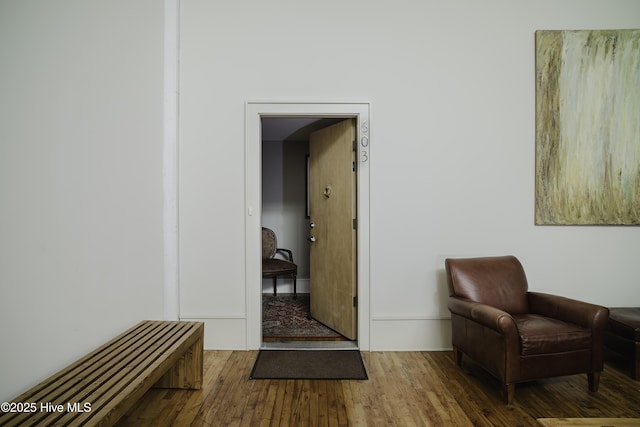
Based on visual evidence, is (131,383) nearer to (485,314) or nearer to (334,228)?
(485,314)

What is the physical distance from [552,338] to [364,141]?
198 cm

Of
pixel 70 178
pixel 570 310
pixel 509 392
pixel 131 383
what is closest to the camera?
pixel 131 383

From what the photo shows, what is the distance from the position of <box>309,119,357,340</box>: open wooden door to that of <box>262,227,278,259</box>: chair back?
1385 mm

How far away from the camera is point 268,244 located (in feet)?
15.8

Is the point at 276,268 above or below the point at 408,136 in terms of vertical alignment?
below

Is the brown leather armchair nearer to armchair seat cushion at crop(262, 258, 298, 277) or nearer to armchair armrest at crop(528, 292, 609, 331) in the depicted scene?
armchair armrest at crop(528, 292, 609, 331)

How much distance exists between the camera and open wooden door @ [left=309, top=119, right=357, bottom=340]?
2977 mm

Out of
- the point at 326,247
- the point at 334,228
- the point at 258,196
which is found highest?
the point at 258,196

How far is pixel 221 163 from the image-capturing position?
2846mm

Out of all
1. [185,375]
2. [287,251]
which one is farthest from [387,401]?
[287,251]

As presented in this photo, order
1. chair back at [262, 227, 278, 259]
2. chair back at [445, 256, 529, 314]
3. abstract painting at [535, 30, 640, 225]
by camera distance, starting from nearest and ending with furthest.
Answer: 1. chair back at [445, 256, 529, 314]
2. abstract painting at [535, 30, 640, 225]
3. chair back at [262, 227, 278, 259]

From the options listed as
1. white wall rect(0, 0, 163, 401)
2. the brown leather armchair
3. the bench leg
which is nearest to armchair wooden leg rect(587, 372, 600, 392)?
the brown leather armchair

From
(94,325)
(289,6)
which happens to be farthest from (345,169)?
(94,325)

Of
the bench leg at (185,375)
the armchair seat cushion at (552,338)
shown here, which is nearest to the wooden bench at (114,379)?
the bench leg at (185,375)
